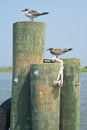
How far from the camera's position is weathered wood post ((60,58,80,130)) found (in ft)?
27.8

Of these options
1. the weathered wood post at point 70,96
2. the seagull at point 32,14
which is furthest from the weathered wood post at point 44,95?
the seagull at point 32,14

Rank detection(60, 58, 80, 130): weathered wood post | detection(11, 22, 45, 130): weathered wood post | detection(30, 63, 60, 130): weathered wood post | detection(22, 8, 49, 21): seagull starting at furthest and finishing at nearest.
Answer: detection(22, 8, 49, 21): seagull
detection(60, 58, 80, 130): weathered wood post
detection(11, 22, 45, 130): weathered wood post
detection(30, 63, 60, 130): weathered wood post

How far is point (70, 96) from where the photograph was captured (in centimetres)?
850

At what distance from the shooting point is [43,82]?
7.89 m

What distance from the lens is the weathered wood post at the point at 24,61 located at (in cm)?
829

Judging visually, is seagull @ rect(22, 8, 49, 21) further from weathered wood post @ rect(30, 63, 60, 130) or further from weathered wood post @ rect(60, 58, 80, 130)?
weathered wood post @ rect(30, 63, 60, 130)

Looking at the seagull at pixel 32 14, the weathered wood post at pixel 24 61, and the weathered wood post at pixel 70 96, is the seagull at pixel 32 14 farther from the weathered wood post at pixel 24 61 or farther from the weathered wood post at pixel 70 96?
the weathered wood post at pixel 70 96

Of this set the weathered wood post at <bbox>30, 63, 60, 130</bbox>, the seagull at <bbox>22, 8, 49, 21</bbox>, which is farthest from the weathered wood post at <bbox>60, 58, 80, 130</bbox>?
the seagull at <bbox>22, 8, 49, 21</bbox>

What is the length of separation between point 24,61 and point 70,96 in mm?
1166

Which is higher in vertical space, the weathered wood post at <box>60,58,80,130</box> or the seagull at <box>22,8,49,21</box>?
the seagull at <box>22,8,49,21</box>

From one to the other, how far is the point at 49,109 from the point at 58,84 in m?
0.50

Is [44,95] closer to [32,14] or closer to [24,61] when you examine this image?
[24,61]

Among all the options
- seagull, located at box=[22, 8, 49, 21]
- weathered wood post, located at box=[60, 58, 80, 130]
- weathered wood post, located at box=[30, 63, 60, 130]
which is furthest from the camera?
seagull, located at box=[22, 8, 49, 21]

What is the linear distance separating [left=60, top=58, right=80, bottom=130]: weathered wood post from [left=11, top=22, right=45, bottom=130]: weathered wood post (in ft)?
2.06
